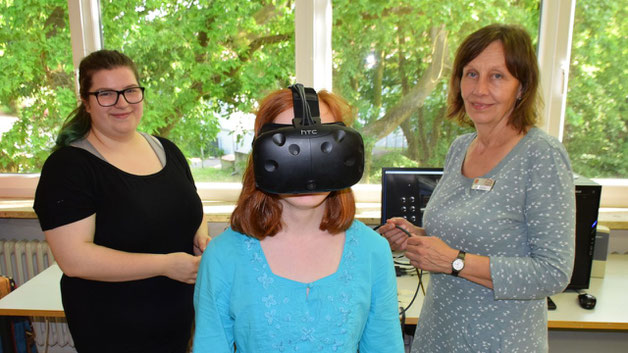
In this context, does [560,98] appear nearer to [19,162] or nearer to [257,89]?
[257,89]

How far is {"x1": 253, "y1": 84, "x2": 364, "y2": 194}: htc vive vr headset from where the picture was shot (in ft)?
1.97

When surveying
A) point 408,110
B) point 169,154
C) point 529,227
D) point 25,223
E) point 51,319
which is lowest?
point 51,319

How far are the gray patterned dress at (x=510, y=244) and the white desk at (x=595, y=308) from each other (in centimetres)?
40

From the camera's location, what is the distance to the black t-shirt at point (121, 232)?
1.24 m

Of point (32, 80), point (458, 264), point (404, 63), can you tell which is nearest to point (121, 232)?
point (458, 264)

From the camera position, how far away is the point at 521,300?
44.9 inches

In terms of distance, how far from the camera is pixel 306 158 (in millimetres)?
599

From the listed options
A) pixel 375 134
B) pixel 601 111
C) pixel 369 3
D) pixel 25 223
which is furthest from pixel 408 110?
pixel 25 223

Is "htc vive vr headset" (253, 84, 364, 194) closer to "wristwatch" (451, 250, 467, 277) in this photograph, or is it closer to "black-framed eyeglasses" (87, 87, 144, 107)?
"wristwatch" (451, 250, 467, 277)

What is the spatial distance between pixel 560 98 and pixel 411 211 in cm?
113

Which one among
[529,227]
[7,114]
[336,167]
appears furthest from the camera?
[7,114]

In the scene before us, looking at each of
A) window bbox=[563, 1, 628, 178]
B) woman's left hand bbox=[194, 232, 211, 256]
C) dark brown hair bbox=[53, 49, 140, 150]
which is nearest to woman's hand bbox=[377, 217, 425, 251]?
woman's left hand bbox=[194, 232, 211, 256]

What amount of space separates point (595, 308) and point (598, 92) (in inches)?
50.7

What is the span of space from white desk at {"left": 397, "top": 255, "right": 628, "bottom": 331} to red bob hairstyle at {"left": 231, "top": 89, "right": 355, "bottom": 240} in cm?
84
